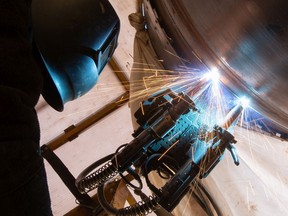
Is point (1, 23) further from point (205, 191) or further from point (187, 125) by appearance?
point (205, 191)

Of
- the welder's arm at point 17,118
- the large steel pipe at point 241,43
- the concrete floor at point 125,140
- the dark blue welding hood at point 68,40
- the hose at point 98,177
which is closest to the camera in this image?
the welder's arm at point 17,118

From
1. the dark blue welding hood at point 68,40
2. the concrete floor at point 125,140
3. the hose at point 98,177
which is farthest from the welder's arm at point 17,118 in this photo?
the concrete floor at point 125,140

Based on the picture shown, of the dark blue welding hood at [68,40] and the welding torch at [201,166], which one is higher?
the dark blue welding hood at [68,40]

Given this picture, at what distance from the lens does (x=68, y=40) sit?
2.19 ft

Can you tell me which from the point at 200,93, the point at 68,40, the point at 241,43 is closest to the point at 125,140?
the point at 200,93

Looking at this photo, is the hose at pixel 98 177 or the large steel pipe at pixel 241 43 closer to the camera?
the large steel pipe at pixel 241 43

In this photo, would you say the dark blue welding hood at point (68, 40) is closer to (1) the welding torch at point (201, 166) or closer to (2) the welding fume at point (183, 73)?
(2) the welding fume at point (183, 73)

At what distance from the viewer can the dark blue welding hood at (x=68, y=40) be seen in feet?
2.13

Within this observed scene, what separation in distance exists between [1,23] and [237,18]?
45cm

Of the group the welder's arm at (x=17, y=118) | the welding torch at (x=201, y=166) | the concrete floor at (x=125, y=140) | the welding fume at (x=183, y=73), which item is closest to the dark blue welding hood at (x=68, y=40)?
the welding fume at (x=183, y=73)

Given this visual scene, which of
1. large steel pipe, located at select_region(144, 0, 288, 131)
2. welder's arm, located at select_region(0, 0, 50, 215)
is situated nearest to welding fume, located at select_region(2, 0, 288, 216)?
large steel pipe, located at select_region(144, 0, 288, 131)

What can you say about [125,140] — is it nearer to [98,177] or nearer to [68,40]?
[98,177]

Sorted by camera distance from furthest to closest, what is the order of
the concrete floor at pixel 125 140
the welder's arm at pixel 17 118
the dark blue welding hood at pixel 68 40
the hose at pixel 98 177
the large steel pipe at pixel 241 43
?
the concrete floor at pixel 125 140 < the hose at pixel 98 177 < the dark blue welding hood at pixel 68 40 < the large steel pipe at pixel 241 43 < the welder's arm at pixel 17 118

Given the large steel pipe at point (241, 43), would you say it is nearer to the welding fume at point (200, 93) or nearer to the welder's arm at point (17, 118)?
the welding fume at point (200, 93)
